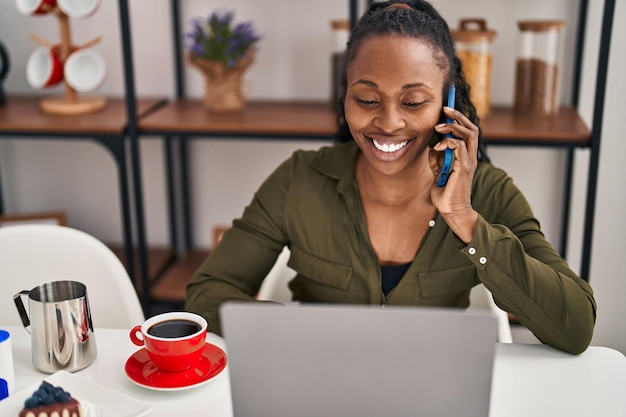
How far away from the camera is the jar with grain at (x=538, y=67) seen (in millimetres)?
2166

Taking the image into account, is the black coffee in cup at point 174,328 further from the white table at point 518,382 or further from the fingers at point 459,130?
the fingers at point 459,130

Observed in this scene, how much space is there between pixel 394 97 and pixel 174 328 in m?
0.53

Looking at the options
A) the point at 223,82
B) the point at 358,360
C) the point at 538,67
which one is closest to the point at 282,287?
the point at 358,360

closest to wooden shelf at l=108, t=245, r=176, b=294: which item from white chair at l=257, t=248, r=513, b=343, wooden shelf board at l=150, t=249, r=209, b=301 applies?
wooden shelf board at l=150, t=249, r=209, b=301

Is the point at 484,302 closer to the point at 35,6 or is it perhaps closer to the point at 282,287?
the point at 282,287

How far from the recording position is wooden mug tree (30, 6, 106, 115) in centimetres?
233

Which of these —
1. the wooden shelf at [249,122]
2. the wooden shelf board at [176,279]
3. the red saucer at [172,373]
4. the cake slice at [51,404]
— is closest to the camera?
the cake slice at [51,404]

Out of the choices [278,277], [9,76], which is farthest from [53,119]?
[278,277]

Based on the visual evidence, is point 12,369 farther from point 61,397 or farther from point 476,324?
point 476,324

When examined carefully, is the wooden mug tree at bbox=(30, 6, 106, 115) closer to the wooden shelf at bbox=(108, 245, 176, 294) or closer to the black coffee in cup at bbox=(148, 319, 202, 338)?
the wooden shelf at bbox=(108, 245, 176, 294)

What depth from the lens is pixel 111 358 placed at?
112 centimetres

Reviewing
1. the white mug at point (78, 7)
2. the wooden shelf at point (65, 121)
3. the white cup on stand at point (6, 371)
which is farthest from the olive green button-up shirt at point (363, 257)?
the white mug at point (78, 7)

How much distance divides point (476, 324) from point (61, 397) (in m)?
0.51

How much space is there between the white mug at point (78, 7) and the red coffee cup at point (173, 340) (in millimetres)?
1448
